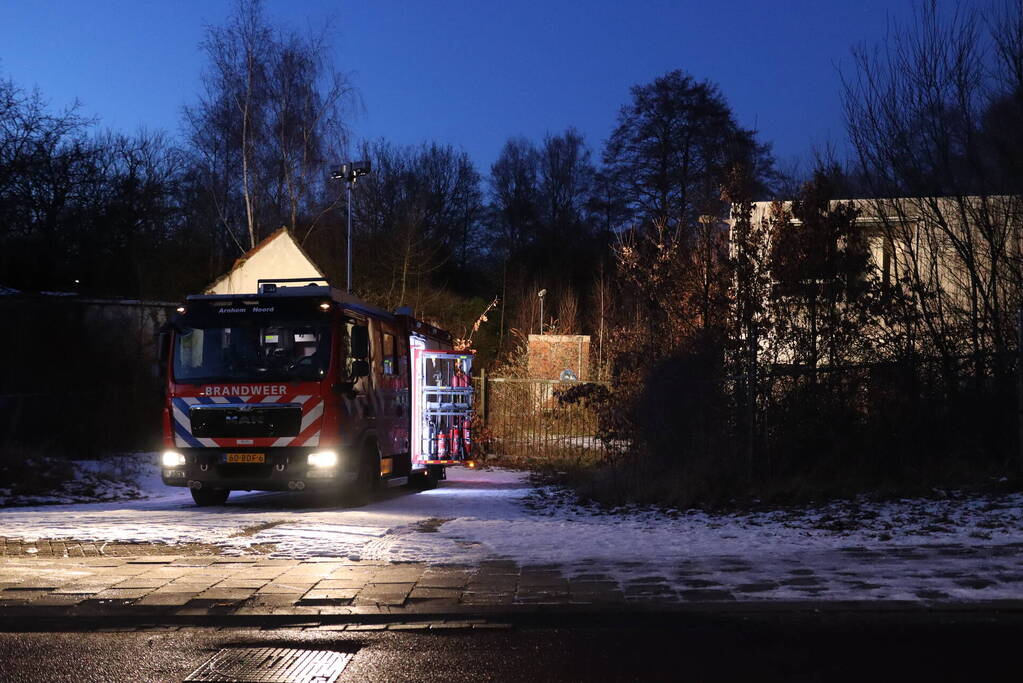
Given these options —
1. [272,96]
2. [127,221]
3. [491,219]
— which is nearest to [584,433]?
[272,96]

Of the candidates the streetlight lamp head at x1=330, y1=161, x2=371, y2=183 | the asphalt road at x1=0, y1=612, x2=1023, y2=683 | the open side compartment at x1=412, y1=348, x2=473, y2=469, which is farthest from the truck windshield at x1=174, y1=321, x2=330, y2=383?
the streetlight lamp head at x1=330, y1=161, x2=371, y2=183

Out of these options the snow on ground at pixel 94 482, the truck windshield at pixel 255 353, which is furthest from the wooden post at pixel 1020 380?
the snow on ground at pixel 94 482

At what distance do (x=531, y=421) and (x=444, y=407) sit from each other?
5810mm

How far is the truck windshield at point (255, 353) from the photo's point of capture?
1540cm

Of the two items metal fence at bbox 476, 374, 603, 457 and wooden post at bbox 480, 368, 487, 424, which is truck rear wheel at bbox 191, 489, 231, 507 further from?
wooden post at bbox 480, 368, 487, 424

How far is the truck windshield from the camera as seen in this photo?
50.5 feet

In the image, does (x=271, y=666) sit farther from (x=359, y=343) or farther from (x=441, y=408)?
(x=441, y=408)

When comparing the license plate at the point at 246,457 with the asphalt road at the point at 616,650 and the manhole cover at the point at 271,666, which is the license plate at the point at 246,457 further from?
the manhole cover at the point at 271,666

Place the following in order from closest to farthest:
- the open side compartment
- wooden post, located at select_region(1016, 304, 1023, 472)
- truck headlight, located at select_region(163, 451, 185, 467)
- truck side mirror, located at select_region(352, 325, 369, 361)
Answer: wooden post, located at select_region(1016, 304, 1023, 472)
truck headlight, located at select_region(163, 451, 185, 467)
truck side mirror, located at select_region(352, 325, 369, 361)
the open side compartment

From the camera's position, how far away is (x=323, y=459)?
50.0ft

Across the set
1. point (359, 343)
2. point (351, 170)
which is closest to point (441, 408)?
point (359, 343)

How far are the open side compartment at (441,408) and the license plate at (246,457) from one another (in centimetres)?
457

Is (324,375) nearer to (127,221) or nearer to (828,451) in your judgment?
(828,451)

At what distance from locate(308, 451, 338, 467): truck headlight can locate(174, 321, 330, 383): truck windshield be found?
105 centimetres
